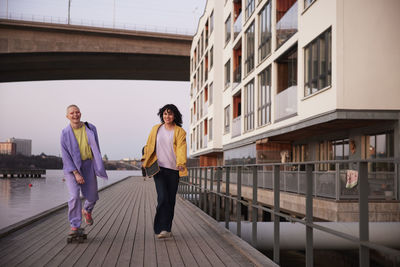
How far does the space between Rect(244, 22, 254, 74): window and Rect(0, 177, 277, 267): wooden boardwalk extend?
16.8 m

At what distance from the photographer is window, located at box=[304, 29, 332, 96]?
14188 millimetres

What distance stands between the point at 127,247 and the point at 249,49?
64.9ft

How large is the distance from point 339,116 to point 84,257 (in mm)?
10198

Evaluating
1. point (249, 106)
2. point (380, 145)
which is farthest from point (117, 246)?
point (249, 106)

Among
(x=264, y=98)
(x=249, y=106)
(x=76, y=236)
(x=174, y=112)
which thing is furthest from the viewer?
(x=249, y=106)

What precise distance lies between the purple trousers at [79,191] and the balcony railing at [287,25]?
12.8 metres

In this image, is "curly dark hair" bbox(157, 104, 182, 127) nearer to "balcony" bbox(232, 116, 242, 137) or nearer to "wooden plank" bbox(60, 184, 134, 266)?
"wooden plank" bbox(60, 184, 134, 266)

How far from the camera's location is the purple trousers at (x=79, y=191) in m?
5.88

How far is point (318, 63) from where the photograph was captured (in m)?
15.0

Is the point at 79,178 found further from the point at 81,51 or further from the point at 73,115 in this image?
the point at 81,51

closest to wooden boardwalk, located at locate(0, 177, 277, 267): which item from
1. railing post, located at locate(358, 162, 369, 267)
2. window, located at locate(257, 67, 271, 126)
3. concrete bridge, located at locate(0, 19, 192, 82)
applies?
railing post, located at locate(358, 162, 369, 267)

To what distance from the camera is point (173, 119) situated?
249 inches

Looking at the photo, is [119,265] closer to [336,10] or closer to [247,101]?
[336,10]

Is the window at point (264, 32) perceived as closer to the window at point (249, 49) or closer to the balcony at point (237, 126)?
the window at point (249, 49)
